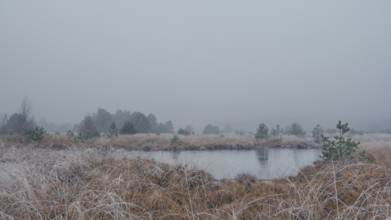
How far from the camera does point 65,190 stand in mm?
4512

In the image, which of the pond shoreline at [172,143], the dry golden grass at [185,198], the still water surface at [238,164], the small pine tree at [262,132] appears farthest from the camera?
the small pine tree at [262,132]

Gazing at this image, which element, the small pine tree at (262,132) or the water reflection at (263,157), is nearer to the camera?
the water reflection at (263,157)

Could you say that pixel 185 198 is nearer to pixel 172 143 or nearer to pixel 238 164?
pixel 238 164

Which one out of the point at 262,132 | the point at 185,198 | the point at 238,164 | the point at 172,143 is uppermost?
the point at 262,132

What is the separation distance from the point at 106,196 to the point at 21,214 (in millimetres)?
891

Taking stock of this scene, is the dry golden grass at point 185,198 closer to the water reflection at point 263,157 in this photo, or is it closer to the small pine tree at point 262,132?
the water reflection at point 263,157

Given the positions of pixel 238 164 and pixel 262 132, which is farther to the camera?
pixel 262 132

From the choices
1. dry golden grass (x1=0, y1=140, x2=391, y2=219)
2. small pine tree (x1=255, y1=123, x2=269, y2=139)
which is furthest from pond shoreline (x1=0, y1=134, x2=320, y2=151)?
dry golden grass (x1=0, y1=140, x2=391, y2=219)

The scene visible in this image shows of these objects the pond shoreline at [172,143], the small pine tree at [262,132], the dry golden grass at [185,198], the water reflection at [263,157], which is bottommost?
the water reflection at [263,157]

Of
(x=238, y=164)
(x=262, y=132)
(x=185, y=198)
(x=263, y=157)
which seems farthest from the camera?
(x=262, y=132)

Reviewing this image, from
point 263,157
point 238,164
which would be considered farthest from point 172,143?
point 238,164

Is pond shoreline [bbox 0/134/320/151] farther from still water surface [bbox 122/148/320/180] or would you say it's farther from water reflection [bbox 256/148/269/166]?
still water surface [bbox 122/148/320/180]

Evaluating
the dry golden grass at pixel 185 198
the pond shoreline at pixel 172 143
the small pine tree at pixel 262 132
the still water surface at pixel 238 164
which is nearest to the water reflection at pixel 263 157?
the still water surface at pixel 238 164

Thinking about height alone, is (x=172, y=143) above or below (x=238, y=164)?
above
